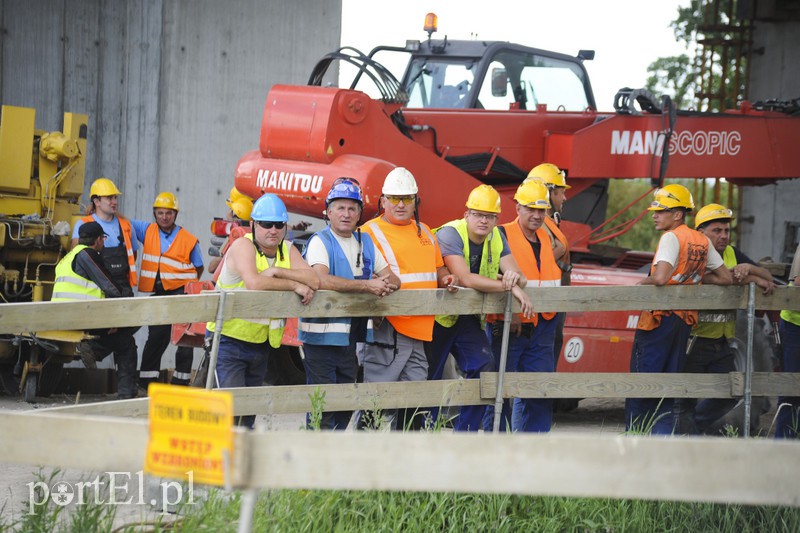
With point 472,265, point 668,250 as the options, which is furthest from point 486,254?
point 668,250

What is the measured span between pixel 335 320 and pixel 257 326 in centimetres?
52

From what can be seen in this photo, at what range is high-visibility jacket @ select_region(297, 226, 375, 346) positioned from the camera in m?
6.10

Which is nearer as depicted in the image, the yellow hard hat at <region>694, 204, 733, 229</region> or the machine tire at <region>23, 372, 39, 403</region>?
the yellow hard hat at <region>694, 204, 733, 229</region>

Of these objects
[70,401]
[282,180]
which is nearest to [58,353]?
[70,401]

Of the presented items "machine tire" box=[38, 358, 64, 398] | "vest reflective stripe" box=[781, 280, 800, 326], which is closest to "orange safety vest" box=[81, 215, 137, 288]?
"machine tire" box=[38, 358, 64, 398]

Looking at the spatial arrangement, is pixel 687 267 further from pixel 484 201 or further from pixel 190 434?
pixel 190 434

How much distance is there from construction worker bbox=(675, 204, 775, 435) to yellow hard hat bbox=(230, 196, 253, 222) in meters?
3.79

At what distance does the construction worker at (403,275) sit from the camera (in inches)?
251

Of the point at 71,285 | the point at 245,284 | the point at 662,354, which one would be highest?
the point at 245,284

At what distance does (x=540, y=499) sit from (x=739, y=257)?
370 cm

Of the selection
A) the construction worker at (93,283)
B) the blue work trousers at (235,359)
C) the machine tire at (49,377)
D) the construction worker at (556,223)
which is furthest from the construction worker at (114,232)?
the construction worker at (556,223)

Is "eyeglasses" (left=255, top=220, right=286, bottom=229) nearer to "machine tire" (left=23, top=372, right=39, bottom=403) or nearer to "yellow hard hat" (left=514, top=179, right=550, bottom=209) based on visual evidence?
"yellow hard hat" (left=514, top=179, right=550, bottom=209)

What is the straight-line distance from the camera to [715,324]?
7.54 metres

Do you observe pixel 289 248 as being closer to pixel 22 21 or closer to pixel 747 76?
pixel 22 21
